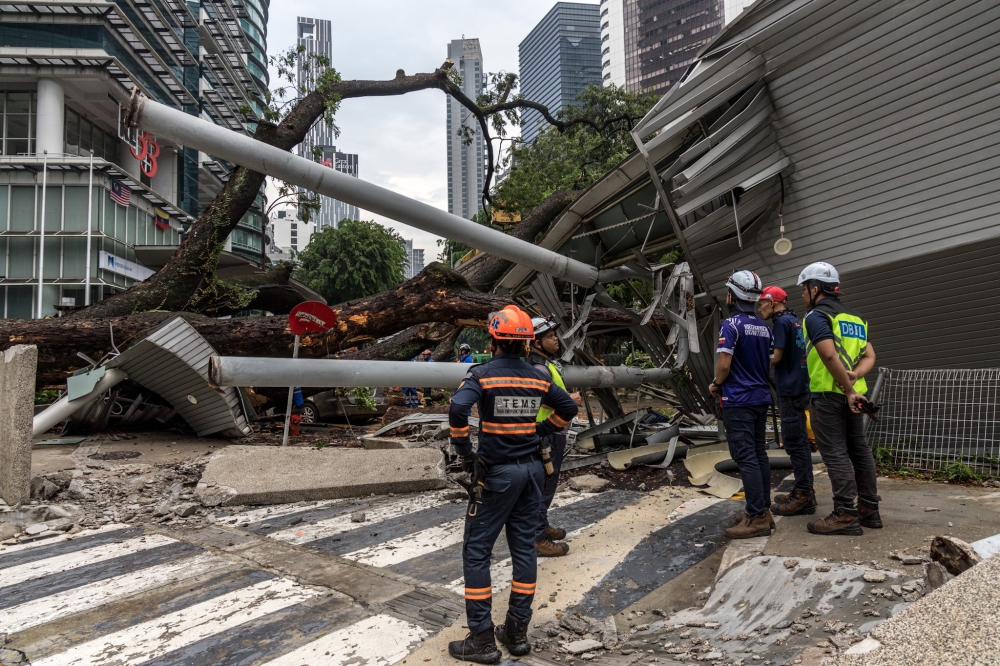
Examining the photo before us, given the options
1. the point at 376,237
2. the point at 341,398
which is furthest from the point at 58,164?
the point at 341,398

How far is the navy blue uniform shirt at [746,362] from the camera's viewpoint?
4492 mm

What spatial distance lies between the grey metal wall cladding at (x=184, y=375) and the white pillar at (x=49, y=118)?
22.0 m

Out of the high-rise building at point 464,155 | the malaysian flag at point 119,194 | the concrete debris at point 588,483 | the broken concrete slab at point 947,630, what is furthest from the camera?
the high-rise building at point 464,155

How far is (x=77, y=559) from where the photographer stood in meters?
4.80

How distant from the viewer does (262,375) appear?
16.0 feet

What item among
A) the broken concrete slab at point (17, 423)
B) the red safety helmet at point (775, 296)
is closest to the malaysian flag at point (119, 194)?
the broken concrete slab at point (17, 423)

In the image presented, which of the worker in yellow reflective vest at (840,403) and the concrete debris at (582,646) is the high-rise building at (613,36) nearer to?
the worker in yellow reflective vest at (840,403)

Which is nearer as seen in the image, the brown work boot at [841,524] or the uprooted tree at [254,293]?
the brown work boot at [841,524]

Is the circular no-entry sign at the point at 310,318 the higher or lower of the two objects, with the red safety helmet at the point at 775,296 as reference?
higher

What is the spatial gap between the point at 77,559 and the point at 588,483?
470 cm

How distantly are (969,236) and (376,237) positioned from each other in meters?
33.9

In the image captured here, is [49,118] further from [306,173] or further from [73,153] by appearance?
[306,173]

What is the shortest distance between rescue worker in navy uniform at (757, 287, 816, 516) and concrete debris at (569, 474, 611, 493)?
2.22 metres

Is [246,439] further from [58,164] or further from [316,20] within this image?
[316,20]
